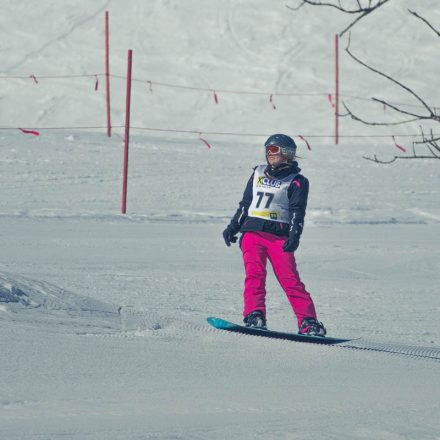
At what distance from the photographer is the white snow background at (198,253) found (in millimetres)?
4930

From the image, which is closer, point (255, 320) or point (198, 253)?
point (255, 320)

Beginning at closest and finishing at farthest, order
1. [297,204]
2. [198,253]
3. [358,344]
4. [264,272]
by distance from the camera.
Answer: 1. [358,344]
2. [297,204]
3. [264,272]
4. [198,253]

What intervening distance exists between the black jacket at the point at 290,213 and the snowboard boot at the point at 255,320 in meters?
0.55

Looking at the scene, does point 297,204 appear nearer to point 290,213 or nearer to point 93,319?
point 290,213

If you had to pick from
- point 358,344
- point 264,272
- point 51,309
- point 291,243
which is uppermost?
point 291,243

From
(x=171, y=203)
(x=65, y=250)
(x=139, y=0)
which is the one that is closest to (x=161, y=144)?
(x=171, y=203)

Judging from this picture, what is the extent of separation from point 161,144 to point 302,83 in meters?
12.4

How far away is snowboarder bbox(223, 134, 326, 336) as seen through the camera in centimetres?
723

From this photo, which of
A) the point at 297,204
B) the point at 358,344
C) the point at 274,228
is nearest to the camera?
the point at 358,344

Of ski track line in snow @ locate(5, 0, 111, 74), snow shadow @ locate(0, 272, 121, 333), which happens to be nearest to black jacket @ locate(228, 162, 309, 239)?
snow shadow @ locate(0, 272, 121, 333)

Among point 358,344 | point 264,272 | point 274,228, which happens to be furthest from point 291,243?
point 358,344

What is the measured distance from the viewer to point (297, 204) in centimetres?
712

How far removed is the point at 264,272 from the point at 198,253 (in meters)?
5.15

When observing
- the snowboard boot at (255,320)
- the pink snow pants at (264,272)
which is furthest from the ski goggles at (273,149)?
the snowboard boot at (255,320)
